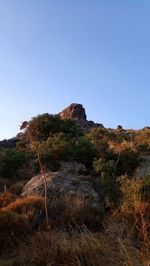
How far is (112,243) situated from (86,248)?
862mm

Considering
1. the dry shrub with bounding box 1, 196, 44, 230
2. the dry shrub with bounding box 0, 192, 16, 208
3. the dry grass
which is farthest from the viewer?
the dry shrub with bounding box 0, 192, 16, 208

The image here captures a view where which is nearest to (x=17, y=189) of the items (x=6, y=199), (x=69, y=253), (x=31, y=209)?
(x=6, y=199)

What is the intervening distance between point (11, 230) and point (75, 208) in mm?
1619

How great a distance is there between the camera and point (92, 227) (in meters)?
7.74

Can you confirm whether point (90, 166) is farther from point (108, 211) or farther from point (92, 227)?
point (92, 227)

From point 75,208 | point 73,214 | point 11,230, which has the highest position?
point 75,208

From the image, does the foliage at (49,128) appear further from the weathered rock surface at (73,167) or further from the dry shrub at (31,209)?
the dry shrub at (31,209)

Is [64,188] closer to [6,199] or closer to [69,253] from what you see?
[6,199]

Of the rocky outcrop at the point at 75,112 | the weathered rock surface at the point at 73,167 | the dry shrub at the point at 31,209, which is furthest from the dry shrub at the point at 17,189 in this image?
the rocky outcrop at the point at 75,112

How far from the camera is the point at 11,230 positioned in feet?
23.0

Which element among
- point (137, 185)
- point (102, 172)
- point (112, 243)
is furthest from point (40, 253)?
point (102, 172)

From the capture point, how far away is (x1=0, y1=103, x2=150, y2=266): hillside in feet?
18.7

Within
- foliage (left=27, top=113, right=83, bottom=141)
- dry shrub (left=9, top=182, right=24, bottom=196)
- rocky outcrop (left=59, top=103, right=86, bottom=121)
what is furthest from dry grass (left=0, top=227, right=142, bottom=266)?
rocky outcrop (left=59, top=103, right=86, bottom=121)

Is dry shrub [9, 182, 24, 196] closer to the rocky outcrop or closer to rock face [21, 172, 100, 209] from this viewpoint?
rock face [21, 172, 100, 209]
